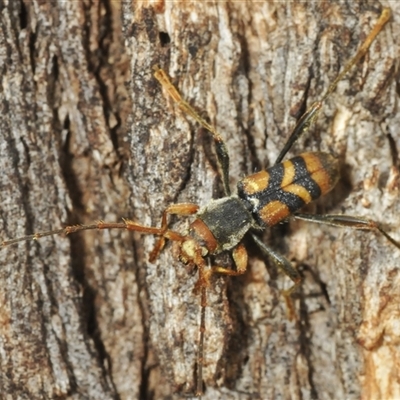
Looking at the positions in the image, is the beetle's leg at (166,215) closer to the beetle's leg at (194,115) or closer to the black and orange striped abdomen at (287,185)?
the beetle's leg at (194,115)

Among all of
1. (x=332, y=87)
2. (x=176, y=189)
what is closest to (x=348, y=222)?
(x=332, y=87)

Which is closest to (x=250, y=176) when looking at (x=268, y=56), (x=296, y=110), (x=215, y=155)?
A: (x=215, y=155)

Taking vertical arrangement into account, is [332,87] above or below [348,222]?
above

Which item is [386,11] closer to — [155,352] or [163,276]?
[163,276]

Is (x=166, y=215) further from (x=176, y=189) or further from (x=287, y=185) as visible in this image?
(x=287, y=185)

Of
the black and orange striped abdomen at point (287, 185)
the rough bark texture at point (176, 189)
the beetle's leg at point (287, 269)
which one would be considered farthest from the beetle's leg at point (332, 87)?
the beetle's leg at point (287, 269)

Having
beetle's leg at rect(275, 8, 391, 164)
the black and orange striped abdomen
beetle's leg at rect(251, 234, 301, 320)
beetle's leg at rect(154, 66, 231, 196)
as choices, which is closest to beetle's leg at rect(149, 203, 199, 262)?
beetle's leg at rect(154, 66, 231, 196)

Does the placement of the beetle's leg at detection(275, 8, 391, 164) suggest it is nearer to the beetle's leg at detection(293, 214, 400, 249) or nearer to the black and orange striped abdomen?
the black and orange striped abdomen
